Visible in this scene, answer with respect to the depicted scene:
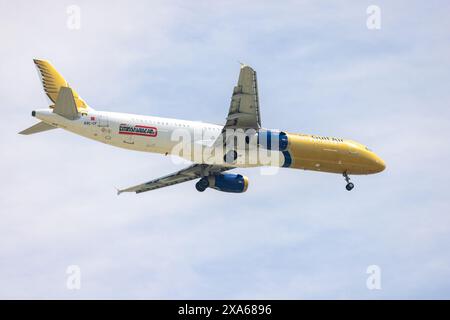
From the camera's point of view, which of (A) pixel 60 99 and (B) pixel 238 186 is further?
Answer: (B) pixel 238 186

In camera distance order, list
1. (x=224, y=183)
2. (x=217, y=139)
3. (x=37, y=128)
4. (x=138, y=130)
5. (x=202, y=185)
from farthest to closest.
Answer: (x=224, y=183) < (x=202, y=185) < (x=217, y=139) < (x=138, y=130) < (x=37, y=128)

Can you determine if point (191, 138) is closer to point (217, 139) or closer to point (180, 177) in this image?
point (217, 139)

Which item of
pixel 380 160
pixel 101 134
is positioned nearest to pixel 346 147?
pixel 380 160

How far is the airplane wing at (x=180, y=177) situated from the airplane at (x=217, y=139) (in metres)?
0.07

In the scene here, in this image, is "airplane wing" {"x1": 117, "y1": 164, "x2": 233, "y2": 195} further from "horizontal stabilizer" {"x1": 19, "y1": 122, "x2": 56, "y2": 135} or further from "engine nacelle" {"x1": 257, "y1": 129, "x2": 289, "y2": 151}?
"horizontal stabilizer" {"x1": 19, "y1": 122, "x2": 56, "y2": 135}

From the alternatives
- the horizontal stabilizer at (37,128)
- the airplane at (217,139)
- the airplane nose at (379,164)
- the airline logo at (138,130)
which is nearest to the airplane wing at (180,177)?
the airplane at (217,139)

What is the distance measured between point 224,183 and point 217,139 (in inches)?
255

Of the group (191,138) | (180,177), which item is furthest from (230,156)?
(180,177)

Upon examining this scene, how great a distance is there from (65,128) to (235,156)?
10586mm

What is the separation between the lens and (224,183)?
229 feet

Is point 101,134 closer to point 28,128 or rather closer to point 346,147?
point 28,128

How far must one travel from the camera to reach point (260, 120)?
6269 cm

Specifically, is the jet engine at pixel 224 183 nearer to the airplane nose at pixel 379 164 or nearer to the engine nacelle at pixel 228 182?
the engine nacelle at pixel 228 182

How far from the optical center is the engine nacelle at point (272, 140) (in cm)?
6444
